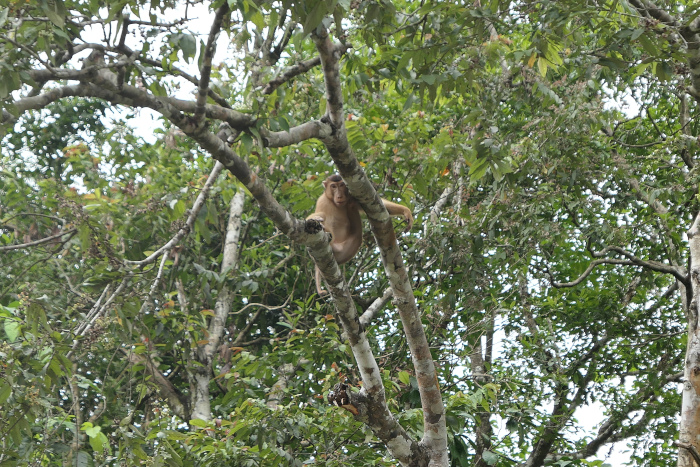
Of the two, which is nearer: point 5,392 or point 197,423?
point 5,392

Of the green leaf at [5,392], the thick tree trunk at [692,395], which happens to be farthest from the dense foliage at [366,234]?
the thick tree trunk at [692,395]

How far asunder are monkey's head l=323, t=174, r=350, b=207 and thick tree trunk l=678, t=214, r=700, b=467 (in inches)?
124

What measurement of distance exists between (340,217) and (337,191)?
32 cm

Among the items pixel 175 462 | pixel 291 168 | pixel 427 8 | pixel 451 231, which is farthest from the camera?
pixel 291 168

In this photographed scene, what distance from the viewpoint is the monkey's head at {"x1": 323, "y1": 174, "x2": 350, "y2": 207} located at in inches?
222

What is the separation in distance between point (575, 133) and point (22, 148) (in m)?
8.30

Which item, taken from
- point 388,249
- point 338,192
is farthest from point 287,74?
point 338,192

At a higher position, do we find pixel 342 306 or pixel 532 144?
pixel 532 144

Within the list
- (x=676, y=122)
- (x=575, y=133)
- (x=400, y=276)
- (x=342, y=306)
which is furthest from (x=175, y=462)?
(x=676, y=122)

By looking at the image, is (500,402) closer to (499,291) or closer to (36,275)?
(499,291)

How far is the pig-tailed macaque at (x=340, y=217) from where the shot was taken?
5688mm

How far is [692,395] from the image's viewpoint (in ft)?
17.7

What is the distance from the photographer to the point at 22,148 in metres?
10.5

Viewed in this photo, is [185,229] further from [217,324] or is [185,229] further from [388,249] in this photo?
[217,324]
